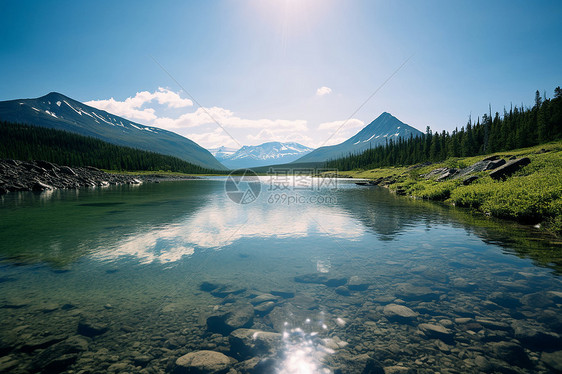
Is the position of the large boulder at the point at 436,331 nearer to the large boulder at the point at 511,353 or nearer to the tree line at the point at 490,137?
the large boulder at the point at 511,353

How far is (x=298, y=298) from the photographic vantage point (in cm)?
795

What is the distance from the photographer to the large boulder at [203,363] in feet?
15.9

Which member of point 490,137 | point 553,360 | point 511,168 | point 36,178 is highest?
point 490,137

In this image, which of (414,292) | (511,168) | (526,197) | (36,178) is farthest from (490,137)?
(36,178)

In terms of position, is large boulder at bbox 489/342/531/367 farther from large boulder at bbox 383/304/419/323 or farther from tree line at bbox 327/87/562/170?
tree line at bbox 327/87/562/170

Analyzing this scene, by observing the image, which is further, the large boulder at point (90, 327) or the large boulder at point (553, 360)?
the large boulder at point (90, 327)

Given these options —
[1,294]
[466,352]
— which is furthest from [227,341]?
[1,294]

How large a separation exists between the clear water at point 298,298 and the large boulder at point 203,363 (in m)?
0.17

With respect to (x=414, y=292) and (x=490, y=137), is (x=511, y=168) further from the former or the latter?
(x=490, y=137)

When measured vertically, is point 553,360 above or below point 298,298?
above

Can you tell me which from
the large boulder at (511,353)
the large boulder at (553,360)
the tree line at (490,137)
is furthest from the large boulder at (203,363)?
the tree line at (490,137)

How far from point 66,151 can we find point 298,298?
195526 mm

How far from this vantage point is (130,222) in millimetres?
20625

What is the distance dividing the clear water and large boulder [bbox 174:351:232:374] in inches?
6.6
